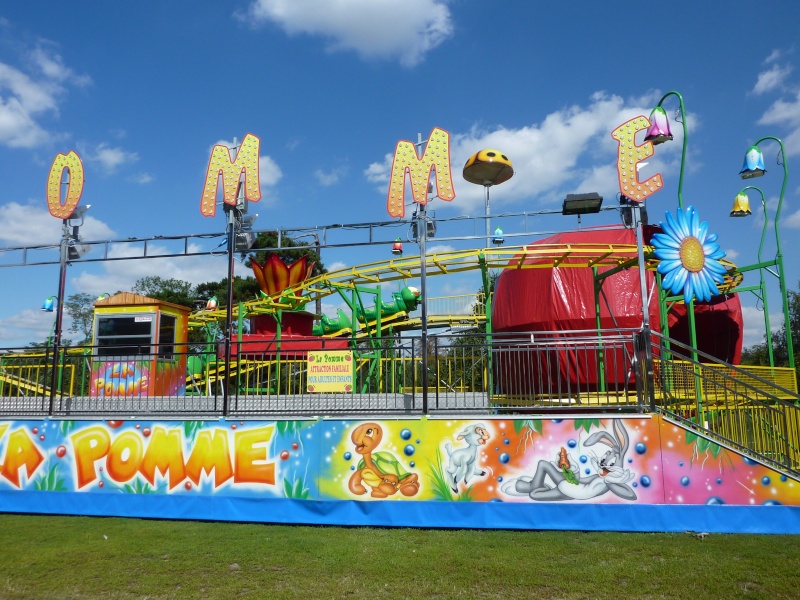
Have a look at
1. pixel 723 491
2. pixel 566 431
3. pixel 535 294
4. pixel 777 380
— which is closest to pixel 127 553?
pixel 566 431

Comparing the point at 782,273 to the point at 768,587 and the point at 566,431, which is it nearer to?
the point at 566,431

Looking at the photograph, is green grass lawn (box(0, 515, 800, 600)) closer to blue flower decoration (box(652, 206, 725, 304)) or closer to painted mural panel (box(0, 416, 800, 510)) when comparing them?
painted mural panel (box(0, 416, 800, 510))

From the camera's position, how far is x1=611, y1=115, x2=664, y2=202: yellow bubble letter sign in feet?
29.5

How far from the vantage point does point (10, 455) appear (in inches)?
387

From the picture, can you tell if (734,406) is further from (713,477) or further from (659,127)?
(659,127)

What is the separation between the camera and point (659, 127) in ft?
32.4

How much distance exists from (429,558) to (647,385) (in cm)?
372

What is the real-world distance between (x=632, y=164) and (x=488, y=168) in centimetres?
310

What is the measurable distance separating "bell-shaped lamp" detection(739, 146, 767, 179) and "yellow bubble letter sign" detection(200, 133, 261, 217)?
11075 mm

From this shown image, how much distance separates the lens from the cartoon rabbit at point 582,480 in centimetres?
788

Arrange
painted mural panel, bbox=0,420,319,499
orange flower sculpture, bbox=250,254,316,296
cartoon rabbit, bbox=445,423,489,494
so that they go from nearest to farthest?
cartoon rabbit, bbox=445,423,489,494, painted mural panel, bbox=0,420,319,499, orange flower sculpture, bbox=250,254,316,296

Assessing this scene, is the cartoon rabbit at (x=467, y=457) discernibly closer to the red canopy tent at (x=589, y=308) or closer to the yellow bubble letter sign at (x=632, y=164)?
the yellow bubble letter sign at (x=632, y=164)

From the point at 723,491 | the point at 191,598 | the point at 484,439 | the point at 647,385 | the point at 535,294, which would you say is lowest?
the point at 191,598

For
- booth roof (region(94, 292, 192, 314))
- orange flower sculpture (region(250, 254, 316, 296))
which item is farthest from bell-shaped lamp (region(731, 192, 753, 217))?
orange flower sculpture (region(250, 254, 316, 296))
